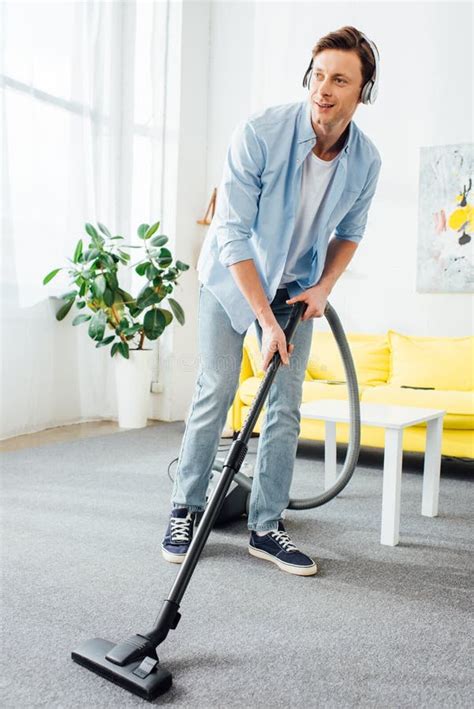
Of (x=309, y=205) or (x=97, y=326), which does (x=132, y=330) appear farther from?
(x=309, y=205)

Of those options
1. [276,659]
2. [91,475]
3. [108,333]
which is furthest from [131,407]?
[276,659]

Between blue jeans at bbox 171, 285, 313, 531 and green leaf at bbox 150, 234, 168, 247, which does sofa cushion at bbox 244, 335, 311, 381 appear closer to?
green leaf at bbox 150, 234, 168, 247

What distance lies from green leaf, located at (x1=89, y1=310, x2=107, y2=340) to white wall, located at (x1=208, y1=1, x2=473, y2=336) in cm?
141

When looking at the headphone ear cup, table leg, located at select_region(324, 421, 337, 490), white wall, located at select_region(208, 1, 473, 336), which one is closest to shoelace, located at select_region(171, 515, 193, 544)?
table leg, located at select_region(324, 421, 337, 490)

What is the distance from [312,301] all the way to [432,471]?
104cm

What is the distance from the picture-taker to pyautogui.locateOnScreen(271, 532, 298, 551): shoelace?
6.18 feet

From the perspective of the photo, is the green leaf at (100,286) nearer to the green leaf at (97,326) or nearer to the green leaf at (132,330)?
the green leaf at (97,326)

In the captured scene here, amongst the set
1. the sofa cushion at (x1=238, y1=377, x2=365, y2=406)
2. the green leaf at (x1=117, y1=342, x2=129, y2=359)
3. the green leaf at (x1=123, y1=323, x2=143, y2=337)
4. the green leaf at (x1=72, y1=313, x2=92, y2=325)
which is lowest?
the sofa cushion at (x1=238, y1=377, x2=365, y2=406)

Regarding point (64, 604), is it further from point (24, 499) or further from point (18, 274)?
point (18, 274)

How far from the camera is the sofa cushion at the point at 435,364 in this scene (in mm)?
3578

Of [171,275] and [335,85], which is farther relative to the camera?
[171,275]

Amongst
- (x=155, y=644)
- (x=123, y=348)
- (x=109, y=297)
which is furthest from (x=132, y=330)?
(x=155, y=644)

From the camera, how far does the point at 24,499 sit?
2.49 metres

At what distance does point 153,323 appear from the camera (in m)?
4.19
